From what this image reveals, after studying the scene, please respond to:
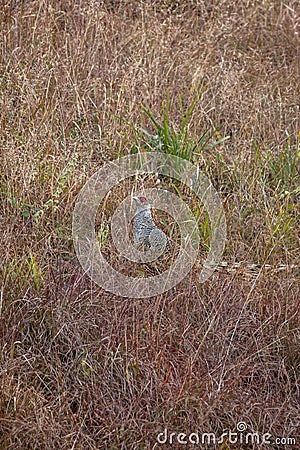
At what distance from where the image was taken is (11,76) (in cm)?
330

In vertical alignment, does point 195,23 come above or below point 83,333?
above

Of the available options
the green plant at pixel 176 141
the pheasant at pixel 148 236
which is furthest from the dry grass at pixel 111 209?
the pheasant at pixel 148 236

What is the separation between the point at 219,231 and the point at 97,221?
540 mm

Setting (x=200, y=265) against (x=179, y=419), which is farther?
(x=200, y=265)

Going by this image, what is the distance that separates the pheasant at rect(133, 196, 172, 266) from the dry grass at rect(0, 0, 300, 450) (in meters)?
0.24

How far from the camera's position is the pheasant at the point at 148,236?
8.35ft

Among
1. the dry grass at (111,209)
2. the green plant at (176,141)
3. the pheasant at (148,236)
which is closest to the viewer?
the dry grass at (111,209)

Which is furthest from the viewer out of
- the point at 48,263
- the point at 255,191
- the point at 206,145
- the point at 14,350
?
the point at 206,145

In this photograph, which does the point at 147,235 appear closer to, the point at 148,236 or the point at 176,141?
the point at 148,236

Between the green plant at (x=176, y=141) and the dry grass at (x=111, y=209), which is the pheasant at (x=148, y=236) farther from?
the green plant at (x=176, y=141)

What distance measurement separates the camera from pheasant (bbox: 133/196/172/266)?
254cm

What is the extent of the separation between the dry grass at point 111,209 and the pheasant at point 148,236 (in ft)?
0.78

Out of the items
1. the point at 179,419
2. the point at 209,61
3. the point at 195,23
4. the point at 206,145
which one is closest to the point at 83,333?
the point at 179,419

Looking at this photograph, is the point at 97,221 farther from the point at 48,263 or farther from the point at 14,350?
the point at 14,350
